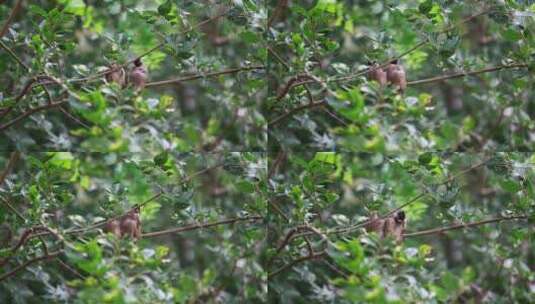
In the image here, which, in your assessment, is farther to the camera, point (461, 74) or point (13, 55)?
point (461, 74)

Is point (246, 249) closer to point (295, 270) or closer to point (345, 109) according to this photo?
point (295, 270)

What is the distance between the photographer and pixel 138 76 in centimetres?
287

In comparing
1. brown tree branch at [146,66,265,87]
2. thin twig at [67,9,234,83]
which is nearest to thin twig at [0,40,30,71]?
thin twig at [67,9,234,83]

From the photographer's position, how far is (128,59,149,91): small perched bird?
287cm

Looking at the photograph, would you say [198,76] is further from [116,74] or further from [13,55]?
[13,55]

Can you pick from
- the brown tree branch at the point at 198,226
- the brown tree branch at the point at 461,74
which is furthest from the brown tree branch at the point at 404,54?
the brown tree branch at the point at 198,226

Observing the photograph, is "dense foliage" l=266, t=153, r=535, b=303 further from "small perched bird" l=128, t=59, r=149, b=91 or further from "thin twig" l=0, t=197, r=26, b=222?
"thin twig" l=0, t=197, r=26, b=222

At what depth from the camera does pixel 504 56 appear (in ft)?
10.1

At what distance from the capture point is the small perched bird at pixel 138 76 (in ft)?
9.42

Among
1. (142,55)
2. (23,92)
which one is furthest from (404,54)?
(23,92)

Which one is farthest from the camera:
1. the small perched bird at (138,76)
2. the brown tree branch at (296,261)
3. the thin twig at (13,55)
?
the brown tree branch at (296,261)

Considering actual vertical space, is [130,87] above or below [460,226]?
above

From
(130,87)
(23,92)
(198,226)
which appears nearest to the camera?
(23,92)

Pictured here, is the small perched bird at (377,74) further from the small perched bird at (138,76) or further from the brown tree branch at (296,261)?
the small perched bird at (138,76)
